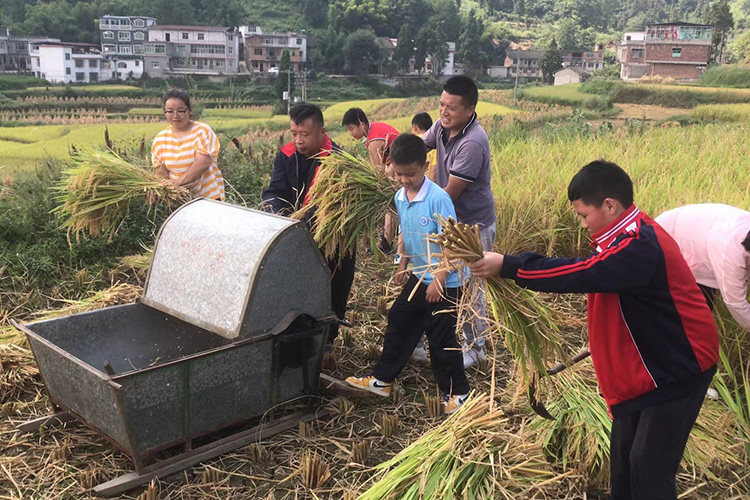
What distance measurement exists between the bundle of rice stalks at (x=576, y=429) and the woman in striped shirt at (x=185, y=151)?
280cm

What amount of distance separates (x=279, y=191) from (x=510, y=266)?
232 centimetres

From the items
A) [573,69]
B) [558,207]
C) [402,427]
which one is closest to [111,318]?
[402,427]

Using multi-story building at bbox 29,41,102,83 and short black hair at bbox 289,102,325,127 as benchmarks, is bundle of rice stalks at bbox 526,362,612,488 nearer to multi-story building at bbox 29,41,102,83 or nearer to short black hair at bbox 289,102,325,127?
short black hair at bbox 289,102,325,127

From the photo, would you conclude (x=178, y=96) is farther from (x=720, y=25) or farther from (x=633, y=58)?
(x=633, y=58)

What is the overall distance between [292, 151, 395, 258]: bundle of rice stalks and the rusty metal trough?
0.23 m

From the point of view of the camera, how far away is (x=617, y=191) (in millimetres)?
2166

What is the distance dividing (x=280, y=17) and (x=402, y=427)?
84.4m

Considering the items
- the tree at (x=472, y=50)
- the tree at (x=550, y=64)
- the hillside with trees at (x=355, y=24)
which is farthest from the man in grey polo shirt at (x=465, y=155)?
the tree at (x=472, y=50)

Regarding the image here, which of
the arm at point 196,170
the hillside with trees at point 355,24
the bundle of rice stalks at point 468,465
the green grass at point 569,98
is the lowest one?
the bundle of rice stalks at point 468,465

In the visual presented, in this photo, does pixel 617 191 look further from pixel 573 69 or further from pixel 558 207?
pixel 573 69

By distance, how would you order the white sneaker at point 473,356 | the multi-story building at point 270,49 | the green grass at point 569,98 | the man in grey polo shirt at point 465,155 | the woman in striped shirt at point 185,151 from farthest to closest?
the multi-story building at point 270,49, the green grass at point 569,98, the woman in striped shirt at point 185,151, the white sneaker at point 473,356, the man in grey polo shirt at point 465,155

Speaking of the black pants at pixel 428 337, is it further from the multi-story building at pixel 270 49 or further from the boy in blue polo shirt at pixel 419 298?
the multi-story building at pixel 270 49

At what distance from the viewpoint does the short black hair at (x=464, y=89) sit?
12.1 feet

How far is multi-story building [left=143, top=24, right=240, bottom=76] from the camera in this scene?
185 feet
